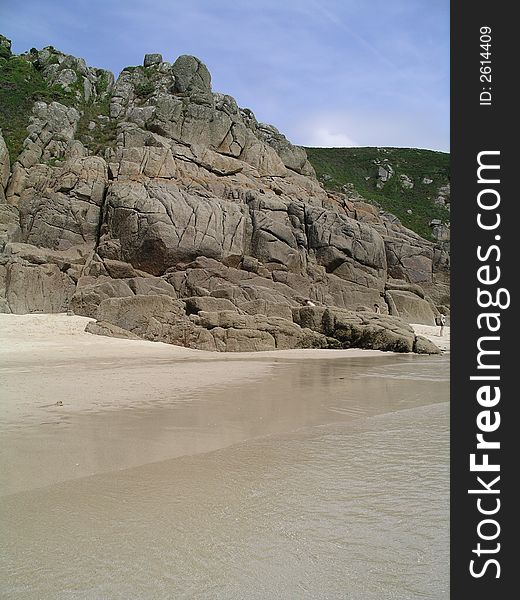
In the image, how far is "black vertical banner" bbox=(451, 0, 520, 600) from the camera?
63.7 inches

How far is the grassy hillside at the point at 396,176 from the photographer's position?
196ft

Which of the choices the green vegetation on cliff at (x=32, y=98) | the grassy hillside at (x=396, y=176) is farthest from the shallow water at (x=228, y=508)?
the grassy hillside at (x=396, y=176)

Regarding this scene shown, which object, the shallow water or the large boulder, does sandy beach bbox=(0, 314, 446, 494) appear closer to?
the shallow water

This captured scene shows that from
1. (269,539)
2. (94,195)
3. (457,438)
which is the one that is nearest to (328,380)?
(269,539)

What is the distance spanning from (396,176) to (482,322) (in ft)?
242

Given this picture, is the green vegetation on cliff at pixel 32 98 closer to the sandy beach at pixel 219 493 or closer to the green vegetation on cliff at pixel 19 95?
the green vegetation on cliff at pixel 19 95

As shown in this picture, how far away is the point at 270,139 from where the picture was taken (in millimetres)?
35719

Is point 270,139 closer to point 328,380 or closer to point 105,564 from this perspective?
point 328,380

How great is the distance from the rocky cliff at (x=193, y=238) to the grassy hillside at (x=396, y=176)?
27736mm

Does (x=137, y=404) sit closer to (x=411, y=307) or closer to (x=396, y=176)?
(x=411, y=307)

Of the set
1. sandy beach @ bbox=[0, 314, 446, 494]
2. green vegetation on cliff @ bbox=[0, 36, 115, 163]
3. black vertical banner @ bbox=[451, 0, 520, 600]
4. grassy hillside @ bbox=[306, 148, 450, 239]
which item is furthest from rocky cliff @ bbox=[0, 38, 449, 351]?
A: grassy hillside @ bbox=[306, 148, 450, 239]

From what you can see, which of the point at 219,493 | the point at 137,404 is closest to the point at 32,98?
the point at 137,404

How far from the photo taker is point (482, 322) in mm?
1807

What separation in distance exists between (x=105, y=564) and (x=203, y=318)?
14.9 m
